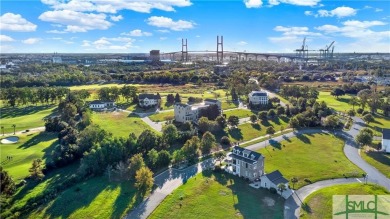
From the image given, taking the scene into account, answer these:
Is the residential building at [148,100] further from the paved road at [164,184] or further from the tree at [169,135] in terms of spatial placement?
the paved road at [164,184]

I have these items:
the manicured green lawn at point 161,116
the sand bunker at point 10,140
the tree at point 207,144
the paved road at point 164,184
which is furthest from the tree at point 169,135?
the sand bunker at point 10,140

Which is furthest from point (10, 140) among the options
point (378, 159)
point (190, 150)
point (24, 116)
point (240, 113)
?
point (378, 159)

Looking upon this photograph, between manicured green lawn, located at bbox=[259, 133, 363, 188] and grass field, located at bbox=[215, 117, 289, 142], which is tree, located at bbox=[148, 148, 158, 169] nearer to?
manicured green lawn, located at bbox=[259, 133, 363, 188]

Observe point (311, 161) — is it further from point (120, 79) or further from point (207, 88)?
point (120, 79)

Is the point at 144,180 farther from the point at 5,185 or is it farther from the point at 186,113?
the point at 186,113

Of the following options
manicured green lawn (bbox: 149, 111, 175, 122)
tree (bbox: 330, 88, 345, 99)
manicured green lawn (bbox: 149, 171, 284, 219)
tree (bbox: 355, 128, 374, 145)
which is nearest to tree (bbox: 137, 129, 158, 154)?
manicured green lawn (bbox: 149, 171, 284, 219)
